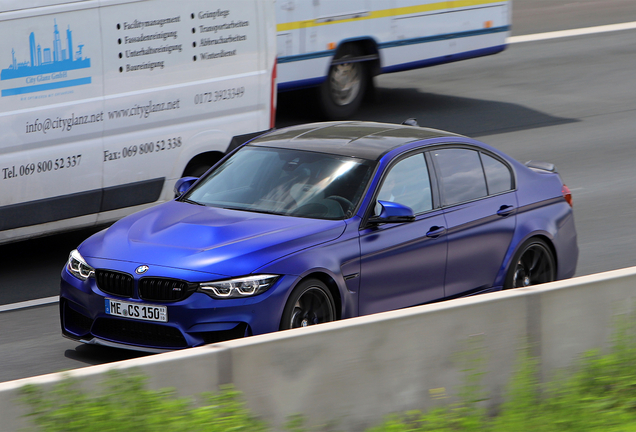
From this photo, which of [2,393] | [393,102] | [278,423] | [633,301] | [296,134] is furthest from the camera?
[393,102]

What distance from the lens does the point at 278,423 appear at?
4645 mm

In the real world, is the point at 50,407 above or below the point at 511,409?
above

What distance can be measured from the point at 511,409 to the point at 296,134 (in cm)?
343

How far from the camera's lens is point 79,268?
21.6 ft

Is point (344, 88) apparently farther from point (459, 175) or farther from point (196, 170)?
point (459, 175)

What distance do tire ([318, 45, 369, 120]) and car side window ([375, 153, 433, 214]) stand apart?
7728mm

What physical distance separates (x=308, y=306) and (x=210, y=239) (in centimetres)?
73

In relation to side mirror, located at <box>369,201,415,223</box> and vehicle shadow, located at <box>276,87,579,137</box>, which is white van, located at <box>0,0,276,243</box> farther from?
vehicle shadow, located at <box>276,87,579,137</box>

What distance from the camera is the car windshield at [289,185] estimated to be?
6.88 metres

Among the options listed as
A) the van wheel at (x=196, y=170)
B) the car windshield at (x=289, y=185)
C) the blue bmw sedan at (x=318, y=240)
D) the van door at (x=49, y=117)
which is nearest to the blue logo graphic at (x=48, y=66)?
the van door at (x=49, y=117)

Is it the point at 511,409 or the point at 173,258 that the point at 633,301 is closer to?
the point at 511,409

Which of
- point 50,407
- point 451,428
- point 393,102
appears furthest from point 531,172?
point 393,102

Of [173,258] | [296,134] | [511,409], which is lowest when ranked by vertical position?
[511,409]

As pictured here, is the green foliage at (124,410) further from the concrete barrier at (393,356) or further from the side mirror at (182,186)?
the side mirror at (182,186)
